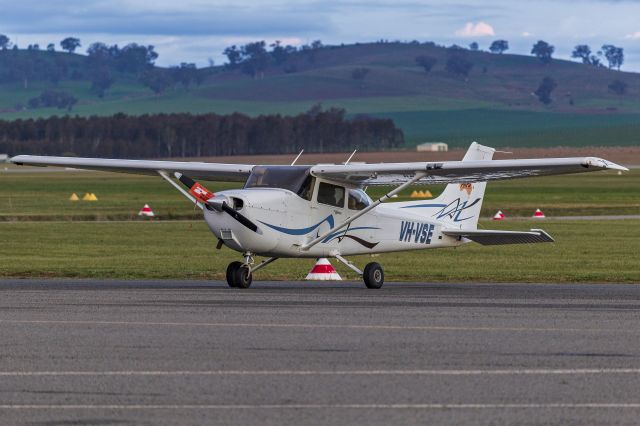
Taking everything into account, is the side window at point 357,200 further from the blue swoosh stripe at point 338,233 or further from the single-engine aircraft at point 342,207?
the blue swoosh stripe at point 338,233

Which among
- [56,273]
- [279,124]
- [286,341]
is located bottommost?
[279,124]

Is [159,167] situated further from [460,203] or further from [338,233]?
[460,203]

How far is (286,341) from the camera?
13.3 meters

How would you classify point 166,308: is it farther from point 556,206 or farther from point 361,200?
point 556,206

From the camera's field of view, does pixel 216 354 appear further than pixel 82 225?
No

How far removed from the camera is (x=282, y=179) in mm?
21641

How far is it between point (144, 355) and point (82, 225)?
3197 cm

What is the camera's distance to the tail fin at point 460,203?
2381cm

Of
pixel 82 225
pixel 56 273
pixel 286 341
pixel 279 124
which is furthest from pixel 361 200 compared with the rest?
pixel 279 124

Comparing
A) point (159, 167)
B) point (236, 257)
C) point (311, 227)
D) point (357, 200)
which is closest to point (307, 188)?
point (311, 227)

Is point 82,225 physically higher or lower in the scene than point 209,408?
lower

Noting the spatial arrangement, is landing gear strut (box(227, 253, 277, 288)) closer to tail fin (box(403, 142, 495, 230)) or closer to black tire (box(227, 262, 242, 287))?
black tire (box(227, 262, 242, 287))

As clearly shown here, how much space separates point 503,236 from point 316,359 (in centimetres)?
1135

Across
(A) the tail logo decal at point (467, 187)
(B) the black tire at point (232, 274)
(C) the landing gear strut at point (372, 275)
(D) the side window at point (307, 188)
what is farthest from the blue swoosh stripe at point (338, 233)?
(A) the tail logo decal at point (467, 187)
